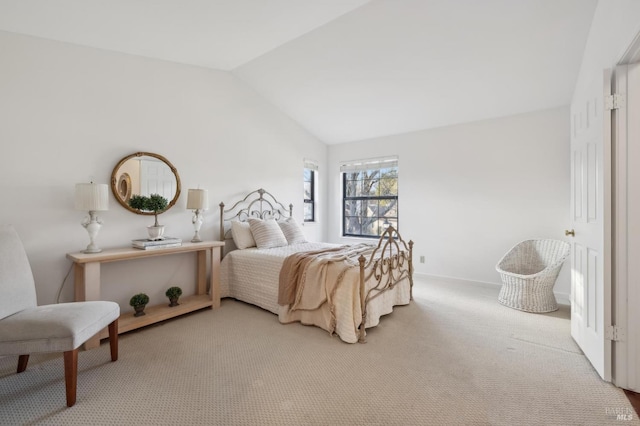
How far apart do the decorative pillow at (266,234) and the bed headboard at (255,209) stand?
361 mm

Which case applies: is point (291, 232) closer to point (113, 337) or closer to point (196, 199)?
point (196, 199)

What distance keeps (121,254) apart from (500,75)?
4180mm

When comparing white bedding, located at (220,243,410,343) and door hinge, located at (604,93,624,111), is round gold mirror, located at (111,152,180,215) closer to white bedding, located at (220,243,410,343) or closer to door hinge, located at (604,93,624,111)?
white bedding, located at (220,243,410,343)

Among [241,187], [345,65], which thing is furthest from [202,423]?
[345,65]

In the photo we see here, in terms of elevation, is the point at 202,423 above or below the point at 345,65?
below

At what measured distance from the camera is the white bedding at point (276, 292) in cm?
237

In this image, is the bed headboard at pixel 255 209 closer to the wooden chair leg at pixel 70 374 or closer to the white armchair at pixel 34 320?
the white armchair at pixel 34 320

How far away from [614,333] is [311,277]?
2.12 metres

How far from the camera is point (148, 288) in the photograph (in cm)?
299

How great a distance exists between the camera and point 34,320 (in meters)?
1.60

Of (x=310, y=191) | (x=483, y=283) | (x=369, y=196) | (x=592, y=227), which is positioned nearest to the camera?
(x=592, y=227)

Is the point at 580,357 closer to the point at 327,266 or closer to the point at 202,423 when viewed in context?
the point at 327,266

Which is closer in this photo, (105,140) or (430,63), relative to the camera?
(105,140)

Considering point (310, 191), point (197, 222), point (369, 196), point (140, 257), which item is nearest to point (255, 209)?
point (197, 222)
